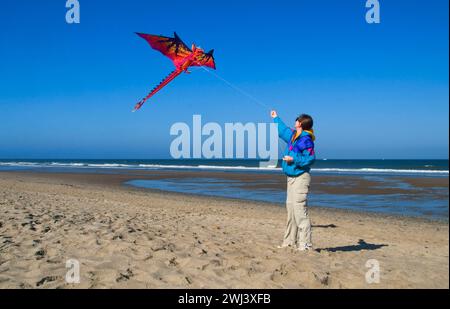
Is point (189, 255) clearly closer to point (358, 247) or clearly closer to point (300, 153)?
point (300, 153)

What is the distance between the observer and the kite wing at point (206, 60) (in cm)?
852

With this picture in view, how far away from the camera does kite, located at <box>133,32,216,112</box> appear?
8.40 meters

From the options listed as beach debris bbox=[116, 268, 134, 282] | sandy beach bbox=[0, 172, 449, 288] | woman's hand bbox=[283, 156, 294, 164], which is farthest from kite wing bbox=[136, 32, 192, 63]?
beach debris bbox=[116, 268, 134, 282]

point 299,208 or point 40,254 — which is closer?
point 40,254

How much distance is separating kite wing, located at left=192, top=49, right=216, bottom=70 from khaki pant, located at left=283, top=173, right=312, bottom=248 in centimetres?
454

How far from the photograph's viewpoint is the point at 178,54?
8.99m

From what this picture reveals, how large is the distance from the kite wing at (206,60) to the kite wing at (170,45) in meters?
0.30

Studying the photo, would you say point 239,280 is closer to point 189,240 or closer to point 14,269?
point 189,240

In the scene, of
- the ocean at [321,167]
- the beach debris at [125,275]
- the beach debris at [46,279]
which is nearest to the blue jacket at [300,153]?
the beach debris at [125,275]

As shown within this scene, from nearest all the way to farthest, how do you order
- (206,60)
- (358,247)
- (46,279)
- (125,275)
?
(46,279)
(125,275)
(358,247)
(206,60)

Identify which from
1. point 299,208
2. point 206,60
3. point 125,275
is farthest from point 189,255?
point 206,60

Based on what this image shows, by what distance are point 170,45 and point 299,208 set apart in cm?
556
